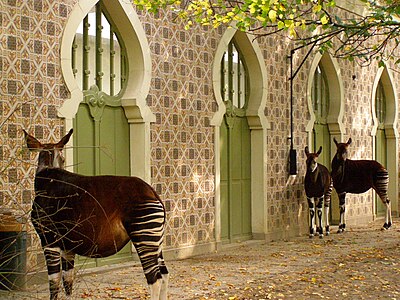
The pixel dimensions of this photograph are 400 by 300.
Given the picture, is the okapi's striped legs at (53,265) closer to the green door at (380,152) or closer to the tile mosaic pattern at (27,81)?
the tile mosaic pattern at (27,81)

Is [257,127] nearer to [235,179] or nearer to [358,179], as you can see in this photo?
[235,179]

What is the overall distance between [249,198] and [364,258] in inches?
112

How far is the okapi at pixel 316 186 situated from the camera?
14.7 metres

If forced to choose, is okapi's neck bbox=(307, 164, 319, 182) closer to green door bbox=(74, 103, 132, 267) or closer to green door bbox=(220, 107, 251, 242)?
green door bbox=(220, 107, 251, 242)

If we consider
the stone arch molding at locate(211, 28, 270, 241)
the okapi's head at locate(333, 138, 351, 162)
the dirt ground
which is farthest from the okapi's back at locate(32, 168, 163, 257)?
the okapi's head at locate(333, 138, 351, 162)

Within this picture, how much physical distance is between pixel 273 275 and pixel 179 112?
3.07 m

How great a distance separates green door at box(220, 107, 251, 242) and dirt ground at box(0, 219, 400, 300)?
368 mm

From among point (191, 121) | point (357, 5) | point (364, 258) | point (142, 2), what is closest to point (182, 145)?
point (191, 121)

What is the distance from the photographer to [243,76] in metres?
14.2

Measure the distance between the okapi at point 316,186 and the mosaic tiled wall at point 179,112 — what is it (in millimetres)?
401

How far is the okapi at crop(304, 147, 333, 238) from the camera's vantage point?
48.3 ft

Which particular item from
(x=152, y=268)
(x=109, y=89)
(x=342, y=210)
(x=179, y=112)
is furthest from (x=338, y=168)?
(x=152, y=268)

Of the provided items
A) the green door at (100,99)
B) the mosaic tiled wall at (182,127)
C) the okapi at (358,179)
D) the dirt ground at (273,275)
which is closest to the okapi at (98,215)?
the dirt ground at (273,275)

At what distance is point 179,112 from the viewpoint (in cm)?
1185
